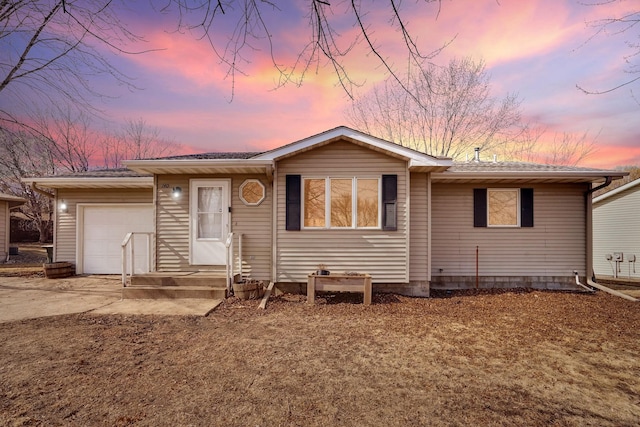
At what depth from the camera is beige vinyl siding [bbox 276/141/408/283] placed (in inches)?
285

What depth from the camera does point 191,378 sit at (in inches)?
130

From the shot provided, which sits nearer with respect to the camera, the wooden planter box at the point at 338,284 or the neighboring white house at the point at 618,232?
the wooden planter box at the point at 338,284

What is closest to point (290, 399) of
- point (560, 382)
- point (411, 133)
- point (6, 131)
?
point (560, 382)

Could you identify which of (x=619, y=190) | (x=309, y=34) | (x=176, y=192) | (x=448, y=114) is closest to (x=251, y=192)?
(x=176, y=192)

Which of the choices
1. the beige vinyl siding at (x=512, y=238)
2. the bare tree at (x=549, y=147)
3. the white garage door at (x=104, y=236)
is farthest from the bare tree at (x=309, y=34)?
the bare tree at (x=549, y=147)

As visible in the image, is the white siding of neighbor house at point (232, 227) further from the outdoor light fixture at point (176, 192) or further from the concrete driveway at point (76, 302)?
the concrete driveway at point (76, 302)

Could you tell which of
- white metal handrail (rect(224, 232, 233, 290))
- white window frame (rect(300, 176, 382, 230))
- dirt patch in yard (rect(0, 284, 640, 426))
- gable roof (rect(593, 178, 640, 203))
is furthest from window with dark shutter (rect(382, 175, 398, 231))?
gable roof (rect(593, 178, 640, 203))

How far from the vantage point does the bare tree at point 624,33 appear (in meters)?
3.01

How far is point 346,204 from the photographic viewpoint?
7.31m

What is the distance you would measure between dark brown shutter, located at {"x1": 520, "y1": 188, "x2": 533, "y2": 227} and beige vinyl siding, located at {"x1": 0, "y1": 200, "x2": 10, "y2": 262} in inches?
790

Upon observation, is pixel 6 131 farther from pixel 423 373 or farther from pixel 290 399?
pixel 423 373

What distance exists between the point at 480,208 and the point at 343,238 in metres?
3.99

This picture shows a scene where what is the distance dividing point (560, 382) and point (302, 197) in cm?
533

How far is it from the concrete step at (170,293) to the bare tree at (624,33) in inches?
257
